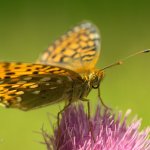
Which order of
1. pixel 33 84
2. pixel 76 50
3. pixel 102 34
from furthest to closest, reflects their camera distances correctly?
1. pixel 102 34
2. pixel 76 50
3. pixel 33 84

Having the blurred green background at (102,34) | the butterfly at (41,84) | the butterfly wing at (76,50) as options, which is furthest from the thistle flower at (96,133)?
the blurred green background at (102,34)

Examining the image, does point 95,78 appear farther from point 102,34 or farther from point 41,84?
point 102,34

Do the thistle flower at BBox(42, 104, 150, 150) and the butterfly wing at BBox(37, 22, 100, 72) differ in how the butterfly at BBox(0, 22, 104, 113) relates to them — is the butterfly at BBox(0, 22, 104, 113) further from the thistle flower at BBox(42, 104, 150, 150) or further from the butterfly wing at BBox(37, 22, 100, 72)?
the butterfly wing at BBox(37, 22, 100, 72)

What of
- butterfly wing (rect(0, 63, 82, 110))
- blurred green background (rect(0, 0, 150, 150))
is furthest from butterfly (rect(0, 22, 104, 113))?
blurred green background (rect(0, 0, 150, 150))

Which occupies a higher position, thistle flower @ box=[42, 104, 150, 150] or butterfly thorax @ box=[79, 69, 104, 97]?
butterfly thorax @ box=[79, 69, 104, 97]

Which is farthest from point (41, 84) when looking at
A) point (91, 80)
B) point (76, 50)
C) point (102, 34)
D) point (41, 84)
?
point (102, 34)

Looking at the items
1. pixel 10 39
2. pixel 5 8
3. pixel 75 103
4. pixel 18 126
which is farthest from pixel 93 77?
pixel 5 8
